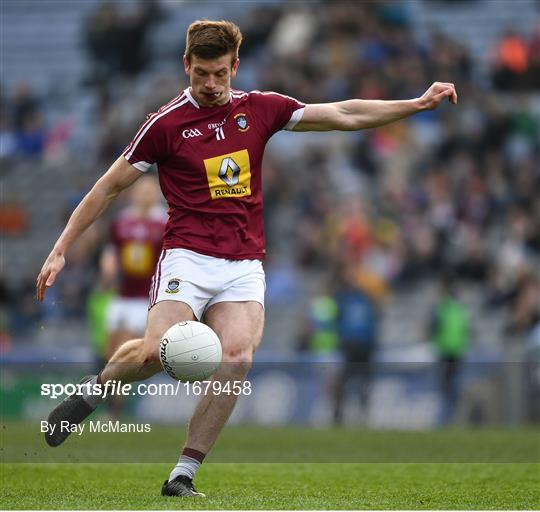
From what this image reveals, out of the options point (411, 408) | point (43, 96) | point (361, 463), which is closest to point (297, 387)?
point (411, 408)

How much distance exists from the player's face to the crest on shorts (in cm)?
98

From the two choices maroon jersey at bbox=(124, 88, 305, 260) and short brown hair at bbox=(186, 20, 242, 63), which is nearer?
short brown hair at bbox=(186, 20, 242, 63)

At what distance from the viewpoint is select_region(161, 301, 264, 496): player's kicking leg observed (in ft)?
23.2

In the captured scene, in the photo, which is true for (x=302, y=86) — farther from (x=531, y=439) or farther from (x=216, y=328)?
(x=216, y=328)

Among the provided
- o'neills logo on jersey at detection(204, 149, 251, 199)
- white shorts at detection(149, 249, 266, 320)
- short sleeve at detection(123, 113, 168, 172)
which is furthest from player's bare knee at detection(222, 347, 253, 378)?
short sleeve at detection(123, 113, 168, 172)

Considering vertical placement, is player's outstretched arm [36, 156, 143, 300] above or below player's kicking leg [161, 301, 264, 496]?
above

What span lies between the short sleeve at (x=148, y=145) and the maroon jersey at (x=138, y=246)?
5.70m

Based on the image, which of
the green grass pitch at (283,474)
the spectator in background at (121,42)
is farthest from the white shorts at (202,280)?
the spectator in background at (121,42)

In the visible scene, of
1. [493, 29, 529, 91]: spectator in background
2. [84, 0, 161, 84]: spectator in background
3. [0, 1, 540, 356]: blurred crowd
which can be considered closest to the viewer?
[0, 1, 540, 356]: blurred crowd

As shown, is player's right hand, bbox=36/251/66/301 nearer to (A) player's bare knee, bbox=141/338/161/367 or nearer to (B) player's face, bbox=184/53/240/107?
(A) player's bare knee, bbox=141/338/161/367

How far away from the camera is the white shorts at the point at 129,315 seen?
44.0 ft

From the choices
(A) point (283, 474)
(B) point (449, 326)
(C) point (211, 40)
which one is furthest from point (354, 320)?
(C) point (211, 40)

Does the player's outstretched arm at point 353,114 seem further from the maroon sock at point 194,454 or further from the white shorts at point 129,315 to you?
the white shorts at point 129,315

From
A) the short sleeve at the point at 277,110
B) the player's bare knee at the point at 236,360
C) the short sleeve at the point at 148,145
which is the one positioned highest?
the short sleeve at the point at 277,110
